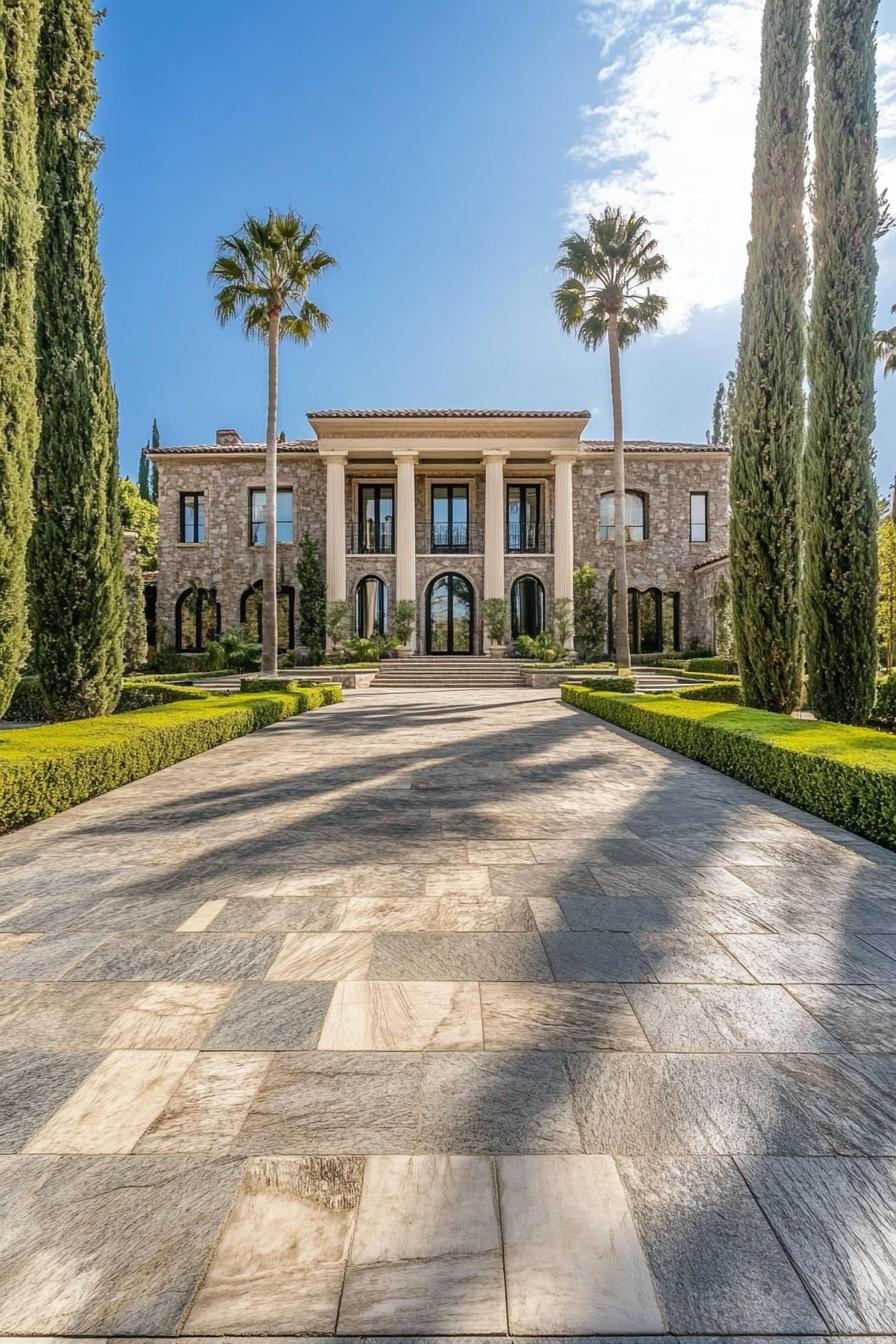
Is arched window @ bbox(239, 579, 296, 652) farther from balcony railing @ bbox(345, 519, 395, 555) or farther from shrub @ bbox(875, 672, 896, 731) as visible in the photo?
shrub @ bbox(875, 672, 896, 731)

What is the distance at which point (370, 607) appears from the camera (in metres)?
26.8

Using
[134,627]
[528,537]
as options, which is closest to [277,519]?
[134,627]

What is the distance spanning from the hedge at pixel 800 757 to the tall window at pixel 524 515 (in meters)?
18.1

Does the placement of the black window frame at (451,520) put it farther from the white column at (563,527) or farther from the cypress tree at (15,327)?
the cypress tree at (15,327)

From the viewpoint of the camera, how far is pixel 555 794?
6051 mm

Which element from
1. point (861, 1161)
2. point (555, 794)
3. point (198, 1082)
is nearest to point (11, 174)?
point (555, 794)

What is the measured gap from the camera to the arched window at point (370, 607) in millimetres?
26656

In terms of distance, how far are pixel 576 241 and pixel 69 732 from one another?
62.0ft

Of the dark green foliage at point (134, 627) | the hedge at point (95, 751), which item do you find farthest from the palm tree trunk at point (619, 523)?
the dark green foliage at point (134, 627)

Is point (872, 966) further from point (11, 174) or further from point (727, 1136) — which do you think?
point (11, 174)

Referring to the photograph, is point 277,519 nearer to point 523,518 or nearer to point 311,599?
point 311,599

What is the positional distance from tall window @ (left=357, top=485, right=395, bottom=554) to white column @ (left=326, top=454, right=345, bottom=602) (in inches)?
88.9

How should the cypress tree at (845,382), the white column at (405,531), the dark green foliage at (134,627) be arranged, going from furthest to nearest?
the white column at (405,531), the dark green foliage at (134,627), the cypress tree at (845,382)

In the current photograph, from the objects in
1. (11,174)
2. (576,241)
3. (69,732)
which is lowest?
(69,732)
